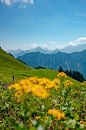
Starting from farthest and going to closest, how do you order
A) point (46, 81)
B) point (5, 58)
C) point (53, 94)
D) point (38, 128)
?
point (5, 58) < point (53, 94) < point (46, 81) < point (38, 128)

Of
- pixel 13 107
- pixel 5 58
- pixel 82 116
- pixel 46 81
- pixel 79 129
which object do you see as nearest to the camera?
pixel 46 81

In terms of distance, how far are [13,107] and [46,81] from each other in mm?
7789

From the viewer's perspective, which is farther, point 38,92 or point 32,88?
point 32,88

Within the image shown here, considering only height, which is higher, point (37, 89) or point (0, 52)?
point (0, 52)

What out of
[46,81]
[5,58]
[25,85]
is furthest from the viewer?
[5,58]

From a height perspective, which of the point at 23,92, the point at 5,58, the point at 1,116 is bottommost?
the point at 1,116

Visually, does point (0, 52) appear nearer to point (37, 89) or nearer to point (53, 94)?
point (53, 94)

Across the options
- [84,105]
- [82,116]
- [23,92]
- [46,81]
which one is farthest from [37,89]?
[84,105]

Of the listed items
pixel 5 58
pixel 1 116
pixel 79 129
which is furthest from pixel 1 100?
pixel 5 58

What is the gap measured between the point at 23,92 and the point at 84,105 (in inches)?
381

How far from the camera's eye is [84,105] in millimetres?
14688

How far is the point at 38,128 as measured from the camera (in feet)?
16.8

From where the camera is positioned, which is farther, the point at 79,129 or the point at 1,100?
the point at 1,100

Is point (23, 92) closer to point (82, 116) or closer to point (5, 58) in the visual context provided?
point (82, 116)
